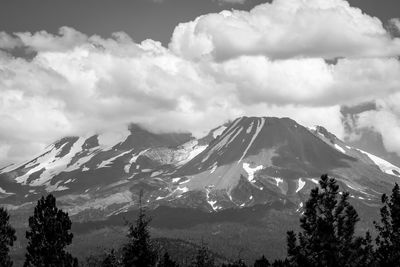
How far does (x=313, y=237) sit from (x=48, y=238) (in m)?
28.6

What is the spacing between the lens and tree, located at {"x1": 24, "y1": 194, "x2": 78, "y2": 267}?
7025cm

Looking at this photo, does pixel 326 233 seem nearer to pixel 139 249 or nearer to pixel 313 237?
pixel 313 237

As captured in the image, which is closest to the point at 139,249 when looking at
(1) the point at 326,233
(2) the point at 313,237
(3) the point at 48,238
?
(3) the point at 48,238

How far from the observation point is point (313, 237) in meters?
59.2

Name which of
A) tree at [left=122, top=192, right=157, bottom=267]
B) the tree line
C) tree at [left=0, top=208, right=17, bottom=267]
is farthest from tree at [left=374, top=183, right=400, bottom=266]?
tree at [left=0, top=208, right=17, bottom=267]

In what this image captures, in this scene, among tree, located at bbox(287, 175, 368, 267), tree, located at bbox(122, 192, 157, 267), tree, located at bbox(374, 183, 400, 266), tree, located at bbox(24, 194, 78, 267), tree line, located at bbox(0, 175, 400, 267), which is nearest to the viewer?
tree, located at bbox(287, 175, 368, 267)

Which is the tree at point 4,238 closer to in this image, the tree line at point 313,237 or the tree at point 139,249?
the tree line at point 313,237

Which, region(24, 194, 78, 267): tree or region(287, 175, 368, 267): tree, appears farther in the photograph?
region(24, 194, 78, 267): tree

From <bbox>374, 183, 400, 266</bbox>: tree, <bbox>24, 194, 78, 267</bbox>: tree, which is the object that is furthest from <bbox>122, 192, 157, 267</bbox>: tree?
<bbox>374, 183, 400, 266</bbox>: tree

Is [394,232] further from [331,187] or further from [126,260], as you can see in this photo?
[126,260]

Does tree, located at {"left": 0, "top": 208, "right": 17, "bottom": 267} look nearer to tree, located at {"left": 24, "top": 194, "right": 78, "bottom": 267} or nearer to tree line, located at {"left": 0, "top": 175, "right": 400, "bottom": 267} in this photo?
tree line, located at {"left": 0, "top": 175, "right": 400, "bottom": 267}

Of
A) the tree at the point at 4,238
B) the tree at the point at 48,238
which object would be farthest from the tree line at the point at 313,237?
the tree at the point at 4,238

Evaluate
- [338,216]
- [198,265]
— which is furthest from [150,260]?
[198,265]

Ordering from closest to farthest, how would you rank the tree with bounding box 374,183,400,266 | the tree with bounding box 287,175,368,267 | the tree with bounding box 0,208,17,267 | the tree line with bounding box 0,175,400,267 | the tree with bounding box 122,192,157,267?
the tree with bounding box 287,175,368,267 < the tree line with bounding box 0,175,400,267 < the tree with bounding box 374,183,400,266 < the tree with bounding box 122,192,157,267 < the tree with bounding box 0,208,17,267
